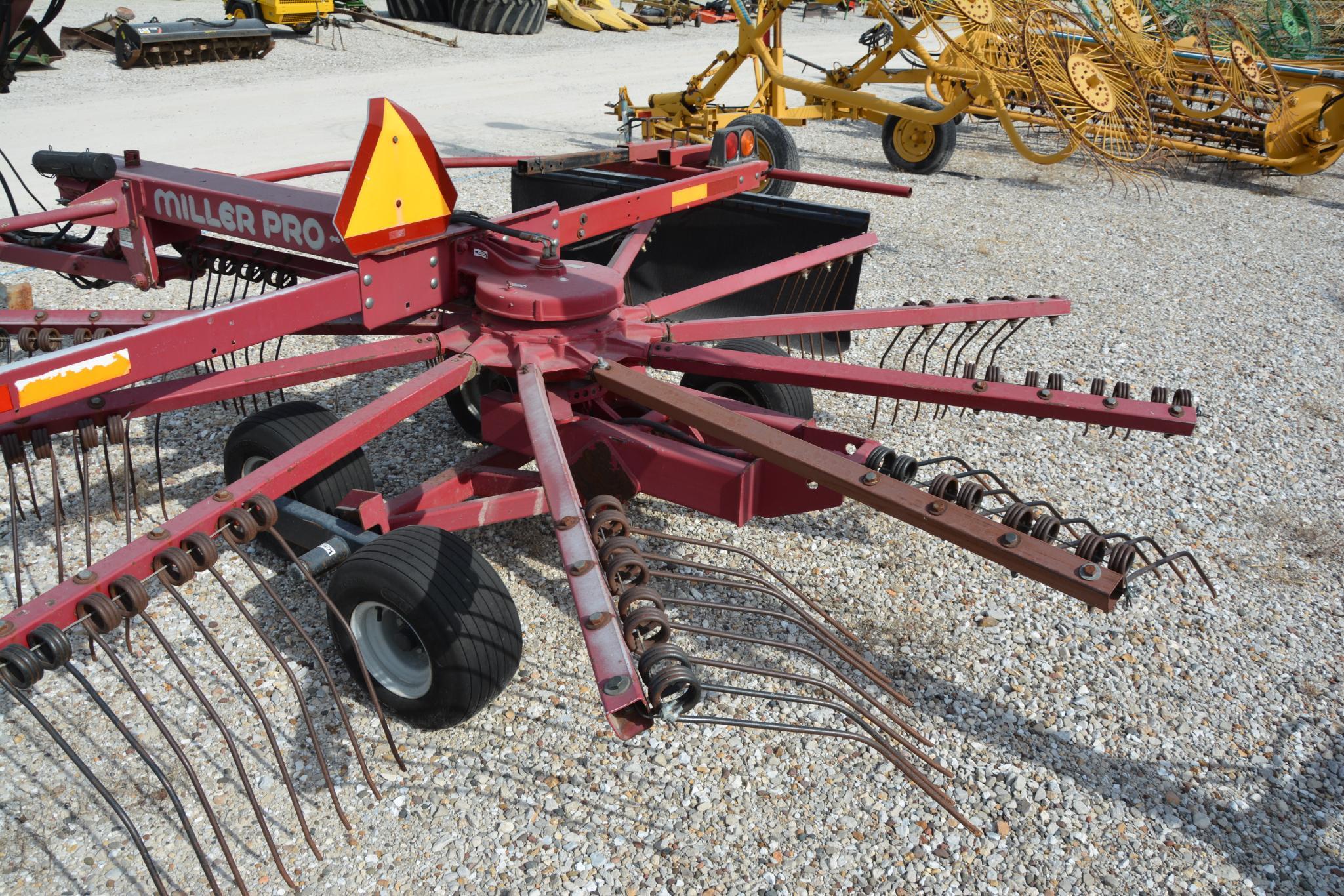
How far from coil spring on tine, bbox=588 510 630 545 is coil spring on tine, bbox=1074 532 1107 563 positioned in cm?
103

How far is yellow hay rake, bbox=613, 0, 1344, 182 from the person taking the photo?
760 centimetres

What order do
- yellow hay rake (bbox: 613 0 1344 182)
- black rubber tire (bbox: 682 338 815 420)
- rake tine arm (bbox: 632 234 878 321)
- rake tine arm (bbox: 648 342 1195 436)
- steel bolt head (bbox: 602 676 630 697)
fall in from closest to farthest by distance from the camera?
steel bolt head (bbox: 602 676 630 697) → rake tine arm (bbox: 648 342 1195 436) → rake tine arm (bbox: 632 234 878 321) → black rubber tire (bbox: 682 338 815 420) → yellow hay rake (bbox: 613 0 1344 182)

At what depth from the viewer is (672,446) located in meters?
3.01

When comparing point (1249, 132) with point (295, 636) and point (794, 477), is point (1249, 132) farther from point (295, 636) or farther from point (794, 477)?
point (295, 636)

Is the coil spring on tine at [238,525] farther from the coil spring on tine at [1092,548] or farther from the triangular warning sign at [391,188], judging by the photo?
the coil spring on tine at [1092,548]

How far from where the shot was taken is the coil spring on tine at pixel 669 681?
1.71m

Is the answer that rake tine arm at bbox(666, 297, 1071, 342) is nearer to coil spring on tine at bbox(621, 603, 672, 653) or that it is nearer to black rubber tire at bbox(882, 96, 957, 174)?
coil spring on tine at bbox(621, 603, 672, 653)

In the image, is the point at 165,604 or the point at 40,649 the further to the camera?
the point at 165,604

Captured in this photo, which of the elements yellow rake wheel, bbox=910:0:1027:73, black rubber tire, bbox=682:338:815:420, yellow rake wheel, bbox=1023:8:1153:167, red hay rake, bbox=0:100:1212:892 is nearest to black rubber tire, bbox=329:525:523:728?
red hay rake, bbox=0:100:1212:892

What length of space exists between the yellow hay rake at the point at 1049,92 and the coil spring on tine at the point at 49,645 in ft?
18.9

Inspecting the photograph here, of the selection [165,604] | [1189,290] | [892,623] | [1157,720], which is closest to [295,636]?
[165,604]

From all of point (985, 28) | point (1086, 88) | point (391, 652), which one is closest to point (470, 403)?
point (391, 652)

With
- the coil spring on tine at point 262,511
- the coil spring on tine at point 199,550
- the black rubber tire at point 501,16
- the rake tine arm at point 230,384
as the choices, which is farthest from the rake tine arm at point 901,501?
the black rubber tire at point 501,16

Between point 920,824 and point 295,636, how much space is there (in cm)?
193
